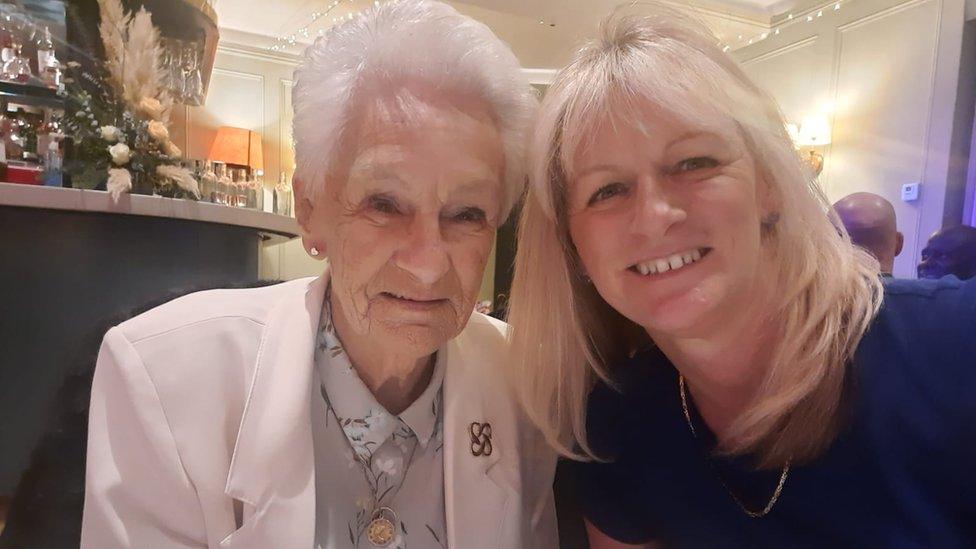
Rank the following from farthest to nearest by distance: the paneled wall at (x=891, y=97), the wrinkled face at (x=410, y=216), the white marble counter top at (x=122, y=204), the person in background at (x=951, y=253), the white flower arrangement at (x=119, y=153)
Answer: the paneled wall at (x=891, y=97) < the person in background at (x=951, y=253) < the white flower arrangement at (x=119, y=153) < the white marble counter top at (x=122, y=204) < the wrinkled face at (x=410, y=216)

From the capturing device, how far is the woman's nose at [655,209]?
1.03 m

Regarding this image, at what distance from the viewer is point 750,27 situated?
6.18 metres

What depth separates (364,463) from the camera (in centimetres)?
118

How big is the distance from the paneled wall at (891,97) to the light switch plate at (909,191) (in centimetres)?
4

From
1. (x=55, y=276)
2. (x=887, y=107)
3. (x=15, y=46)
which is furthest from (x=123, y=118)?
(x=887, y=107)

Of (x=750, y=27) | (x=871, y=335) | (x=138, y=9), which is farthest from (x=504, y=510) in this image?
(x=750, y=27)

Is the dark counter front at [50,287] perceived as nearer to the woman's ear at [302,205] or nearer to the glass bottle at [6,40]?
the glass bottle at [6,40]

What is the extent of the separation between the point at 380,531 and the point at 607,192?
0.74m

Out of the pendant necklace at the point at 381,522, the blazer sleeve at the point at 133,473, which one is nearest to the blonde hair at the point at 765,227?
the pendant necklace at the point at 381,522

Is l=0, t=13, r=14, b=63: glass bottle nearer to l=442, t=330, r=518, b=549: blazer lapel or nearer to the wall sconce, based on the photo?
l=442, t=330, r=518, b=549: blazer lapel

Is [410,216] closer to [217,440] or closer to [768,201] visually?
[217,440]

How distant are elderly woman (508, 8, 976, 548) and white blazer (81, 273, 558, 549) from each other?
328mm

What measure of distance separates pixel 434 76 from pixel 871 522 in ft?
3.33

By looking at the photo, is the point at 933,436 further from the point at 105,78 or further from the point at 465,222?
the point at 105,78
